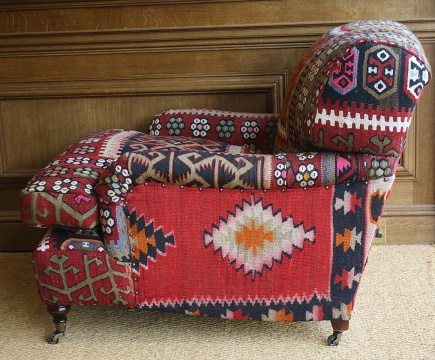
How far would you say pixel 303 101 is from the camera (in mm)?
1425

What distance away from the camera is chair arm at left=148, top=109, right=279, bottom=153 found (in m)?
1.97

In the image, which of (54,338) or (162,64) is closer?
(54,338)

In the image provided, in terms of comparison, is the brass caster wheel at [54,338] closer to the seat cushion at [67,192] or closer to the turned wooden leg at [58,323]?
the turned wooden leg at [58,323]

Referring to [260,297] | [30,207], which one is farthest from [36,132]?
[260,297]

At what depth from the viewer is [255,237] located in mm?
1465

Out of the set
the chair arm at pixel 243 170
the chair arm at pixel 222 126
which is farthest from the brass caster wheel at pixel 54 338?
the chair arm at pixel 222 126

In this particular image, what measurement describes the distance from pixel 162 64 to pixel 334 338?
4.13 ft

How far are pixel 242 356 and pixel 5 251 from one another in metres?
1.31

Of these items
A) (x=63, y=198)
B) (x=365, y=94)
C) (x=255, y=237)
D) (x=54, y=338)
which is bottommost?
(x=54, y=338)

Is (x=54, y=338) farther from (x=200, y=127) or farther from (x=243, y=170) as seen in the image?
(x=200, y=127)

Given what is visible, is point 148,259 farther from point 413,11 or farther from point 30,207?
point 413,11

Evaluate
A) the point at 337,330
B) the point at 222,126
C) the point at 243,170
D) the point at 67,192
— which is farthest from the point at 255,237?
the point at 222,126

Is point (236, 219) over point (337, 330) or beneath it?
over

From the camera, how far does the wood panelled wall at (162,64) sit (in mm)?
2164
